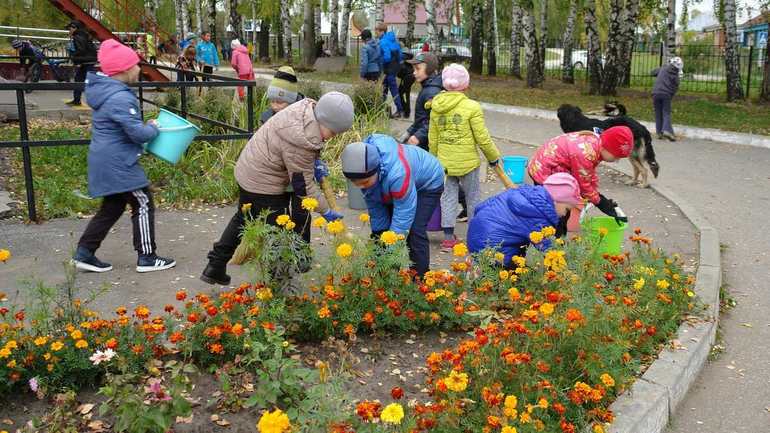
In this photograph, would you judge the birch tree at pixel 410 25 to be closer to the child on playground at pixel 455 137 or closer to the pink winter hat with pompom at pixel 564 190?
the child on playground at pixel 455 137

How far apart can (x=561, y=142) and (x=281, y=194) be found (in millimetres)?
2396

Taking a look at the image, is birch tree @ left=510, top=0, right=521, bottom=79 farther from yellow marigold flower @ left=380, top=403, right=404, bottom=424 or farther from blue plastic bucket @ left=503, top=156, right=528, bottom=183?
yellow marigold flower @ left=380, top=403, right=404, bottom=424

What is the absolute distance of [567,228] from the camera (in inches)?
210

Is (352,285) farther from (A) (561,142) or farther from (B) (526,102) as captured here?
(B) (526,102)

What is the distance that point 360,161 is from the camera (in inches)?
174

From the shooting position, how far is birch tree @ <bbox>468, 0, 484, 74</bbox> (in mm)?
27438

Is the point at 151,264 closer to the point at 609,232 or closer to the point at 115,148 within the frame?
the point at 115,148

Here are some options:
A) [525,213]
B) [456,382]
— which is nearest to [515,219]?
[525,213]

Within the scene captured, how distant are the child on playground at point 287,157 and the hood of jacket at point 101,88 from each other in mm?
1135

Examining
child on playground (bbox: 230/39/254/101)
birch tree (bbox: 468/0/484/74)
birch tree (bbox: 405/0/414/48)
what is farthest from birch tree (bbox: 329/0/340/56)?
child on playground (bbox: 230/39/254/101)

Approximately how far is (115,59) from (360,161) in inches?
79.9

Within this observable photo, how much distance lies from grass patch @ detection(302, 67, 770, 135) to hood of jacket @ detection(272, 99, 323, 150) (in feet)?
36.8

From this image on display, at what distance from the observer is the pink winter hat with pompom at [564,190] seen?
5203 millimetres

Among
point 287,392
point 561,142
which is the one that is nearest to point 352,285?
point 287,392
